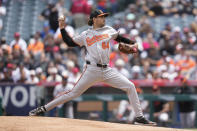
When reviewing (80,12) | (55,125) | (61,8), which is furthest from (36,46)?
(55,125)

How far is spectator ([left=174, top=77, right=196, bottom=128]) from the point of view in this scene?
1104cm

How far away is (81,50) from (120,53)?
156 cm

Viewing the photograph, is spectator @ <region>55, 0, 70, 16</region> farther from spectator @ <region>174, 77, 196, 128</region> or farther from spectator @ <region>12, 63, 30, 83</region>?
spectator @ <region>174, 77, 196, 128</region>

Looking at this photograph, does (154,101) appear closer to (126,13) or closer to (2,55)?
(2,55)

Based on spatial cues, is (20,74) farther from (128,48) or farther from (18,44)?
(128,48)

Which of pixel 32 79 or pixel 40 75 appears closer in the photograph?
pixel 32 79

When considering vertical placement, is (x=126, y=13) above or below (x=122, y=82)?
above

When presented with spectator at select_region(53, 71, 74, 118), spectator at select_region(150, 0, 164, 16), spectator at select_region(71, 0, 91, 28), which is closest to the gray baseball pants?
spectator at select_region(53, 71, 74, 118)

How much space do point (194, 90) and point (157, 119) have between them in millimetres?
1190

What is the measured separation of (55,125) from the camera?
6523 millimetres

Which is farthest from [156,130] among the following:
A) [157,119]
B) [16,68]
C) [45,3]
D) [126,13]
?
[45,3]

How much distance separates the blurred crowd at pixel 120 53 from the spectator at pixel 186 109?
2.67ft

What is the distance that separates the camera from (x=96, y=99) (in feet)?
37.1

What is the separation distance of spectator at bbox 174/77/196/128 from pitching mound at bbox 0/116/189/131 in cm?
468
